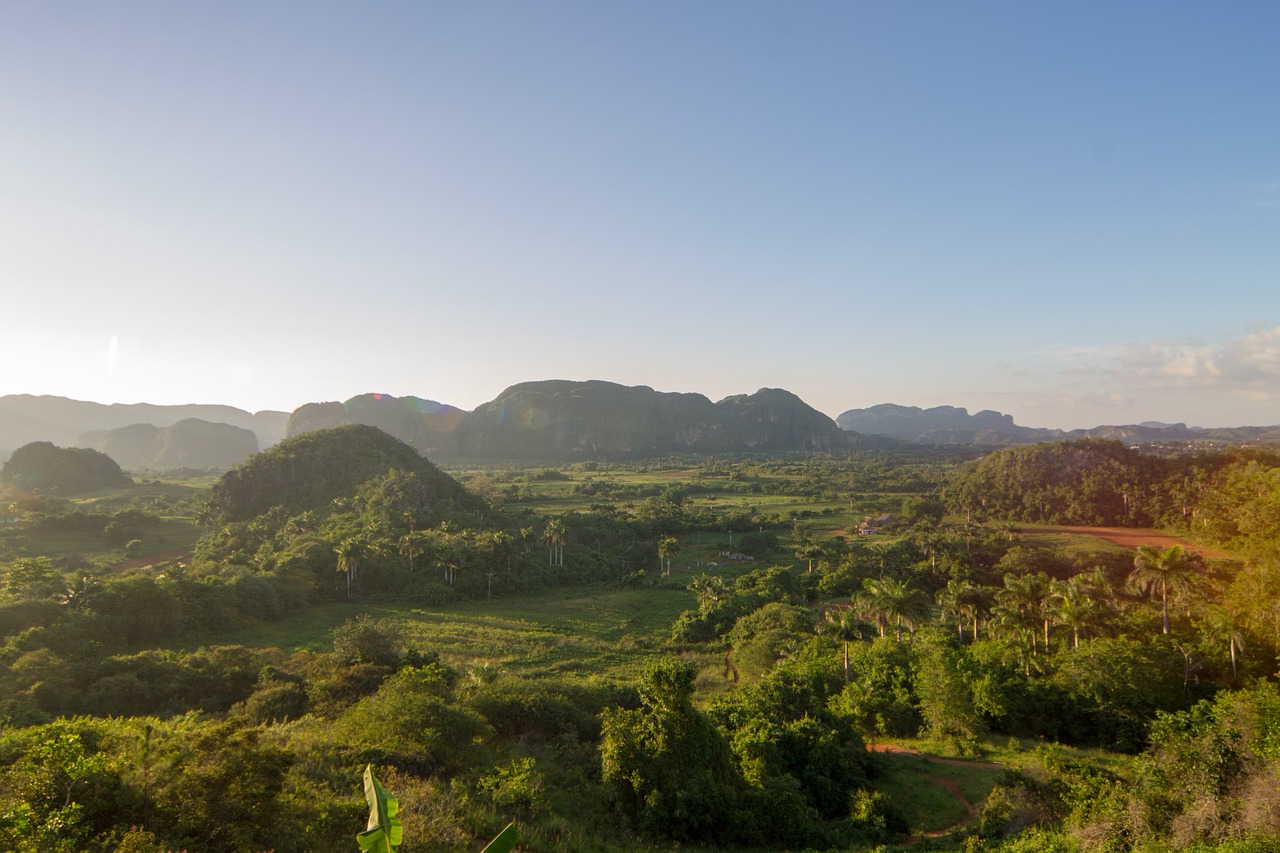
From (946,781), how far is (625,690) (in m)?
12.4


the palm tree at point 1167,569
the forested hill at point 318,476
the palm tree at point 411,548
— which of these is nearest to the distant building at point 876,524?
the palm tree at point 1167,569

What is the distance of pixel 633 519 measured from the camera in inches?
3091

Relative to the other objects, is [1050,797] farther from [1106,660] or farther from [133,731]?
[133,731]

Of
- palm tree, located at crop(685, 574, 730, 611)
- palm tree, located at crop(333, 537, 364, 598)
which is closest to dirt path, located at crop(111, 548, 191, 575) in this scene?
palm tree, located at crop(333, 537, 364, 598)

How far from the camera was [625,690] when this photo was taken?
2534 centimetres

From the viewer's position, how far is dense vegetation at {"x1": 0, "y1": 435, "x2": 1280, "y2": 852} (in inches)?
421

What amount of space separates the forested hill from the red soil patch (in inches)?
2958

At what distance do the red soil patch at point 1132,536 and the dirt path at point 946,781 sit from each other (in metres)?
49.1

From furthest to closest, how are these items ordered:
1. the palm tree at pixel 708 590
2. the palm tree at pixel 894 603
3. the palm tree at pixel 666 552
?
the palm tree at pixel 666 552 < the palm tree at pixel 708 590 < the palm tree at pixel 894 603

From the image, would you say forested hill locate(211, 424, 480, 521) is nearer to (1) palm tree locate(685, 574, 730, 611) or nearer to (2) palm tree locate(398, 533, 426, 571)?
(2) palm tree locate(398, 533, 426, 571)

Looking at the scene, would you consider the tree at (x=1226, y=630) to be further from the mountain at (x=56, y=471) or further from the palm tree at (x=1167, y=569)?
the mountain at (x=56, y=471)

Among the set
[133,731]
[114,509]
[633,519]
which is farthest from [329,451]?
[133,731]

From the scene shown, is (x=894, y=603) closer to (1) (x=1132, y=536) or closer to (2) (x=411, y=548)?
(2) (x=411, y=548)

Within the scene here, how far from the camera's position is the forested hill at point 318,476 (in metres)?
72.9
